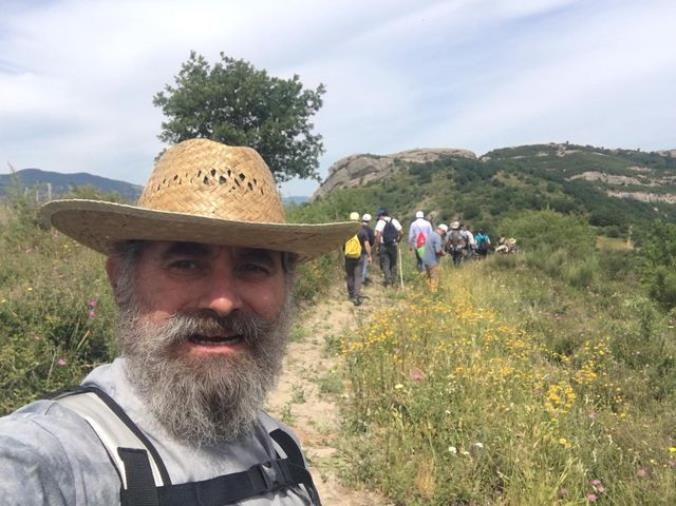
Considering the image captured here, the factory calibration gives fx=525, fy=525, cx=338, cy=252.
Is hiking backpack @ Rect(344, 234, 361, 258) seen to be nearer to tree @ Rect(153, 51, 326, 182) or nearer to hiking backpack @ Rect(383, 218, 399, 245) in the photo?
hiking backpack @ Rect(383, 218, 399, 245)

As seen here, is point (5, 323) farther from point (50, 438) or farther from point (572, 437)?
point (572, 437)

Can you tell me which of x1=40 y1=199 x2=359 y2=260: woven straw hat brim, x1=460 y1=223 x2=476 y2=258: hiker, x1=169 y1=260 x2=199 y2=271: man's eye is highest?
x1=40 y1=199 x2=359 y2=260: woven straw hat brim

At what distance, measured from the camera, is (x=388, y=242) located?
37.4 ft

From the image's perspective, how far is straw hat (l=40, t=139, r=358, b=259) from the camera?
51.6 inches

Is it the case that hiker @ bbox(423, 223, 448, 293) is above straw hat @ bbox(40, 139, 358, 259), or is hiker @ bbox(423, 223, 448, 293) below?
below

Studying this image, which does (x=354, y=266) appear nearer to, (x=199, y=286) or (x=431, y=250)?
(x=431, y=250)

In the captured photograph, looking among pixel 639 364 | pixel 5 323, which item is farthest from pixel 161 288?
pixel 639 364

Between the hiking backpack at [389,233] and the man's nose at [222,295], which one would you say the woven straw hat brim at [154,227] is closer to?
the man's nose at [222,295]

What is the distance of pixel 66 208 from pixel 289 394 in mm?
4153

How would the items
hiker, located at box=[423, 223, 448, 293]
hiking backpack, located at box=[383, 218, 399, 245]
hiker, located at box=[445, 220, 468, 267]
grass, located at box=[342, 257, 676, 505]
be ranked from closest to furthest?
grass, located at box=[342, 257, 676, 505], hiker, located at box=[423, 223, 448, 293], hiking backpack, located at box=[383, 218, 399, 245], hiker, located at box=[445, 220, 468, 267]

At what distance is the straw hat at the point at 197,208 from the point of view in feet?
4.30

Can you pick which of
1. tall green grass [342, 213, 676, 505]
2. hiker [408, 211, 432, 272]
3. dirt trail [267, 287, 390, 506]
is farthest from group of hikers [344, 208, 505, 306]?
tall green grass [342, 213, 676, 505]

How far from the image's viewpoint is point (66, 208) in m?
1.38

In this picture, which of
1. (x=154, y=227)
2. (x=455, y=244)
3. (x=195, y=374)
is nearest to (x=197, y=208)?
(x=154, y=227)
